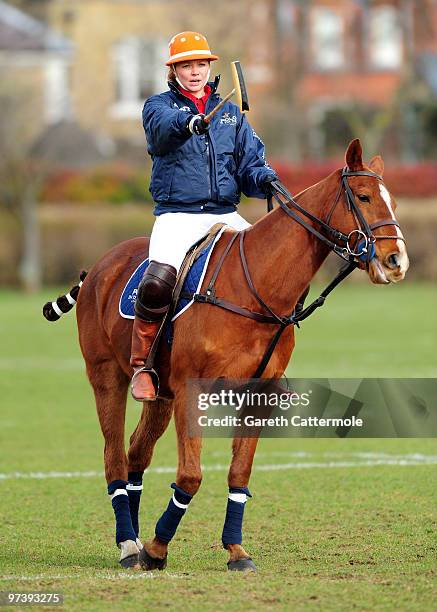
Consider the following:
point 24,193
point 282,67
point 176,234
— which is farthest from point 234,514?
point 282,67

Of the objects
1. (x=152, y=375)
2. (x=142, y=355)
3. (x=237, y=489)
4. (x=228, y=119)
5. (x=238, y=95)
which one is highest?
(x=238, y=95)

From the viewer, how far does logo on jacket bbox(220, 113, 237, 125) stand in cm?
807

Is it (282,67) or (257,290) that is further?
(282,67)

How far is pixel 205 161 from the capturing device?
26.3ft

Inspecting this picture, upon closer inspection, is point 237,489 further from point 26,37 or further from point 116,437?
point 26,37

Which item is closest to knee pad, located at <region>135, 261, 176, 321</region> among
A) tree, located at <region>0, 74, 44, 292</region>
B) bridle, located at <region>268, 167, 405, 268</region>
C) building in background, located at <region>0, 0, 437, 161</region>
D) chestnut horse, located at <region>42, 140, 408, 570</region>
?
chestnut horse, located at <region>42, 140, 408, 570</region>

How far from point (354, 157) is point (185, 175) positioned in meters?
1.01

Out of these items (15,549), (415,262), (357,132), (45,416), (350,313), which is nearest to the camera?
(15,549)

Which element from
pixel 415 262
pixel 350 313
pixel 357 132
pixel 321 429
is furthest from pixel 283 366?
pixel 357 132

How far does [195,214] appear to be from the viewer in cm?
809

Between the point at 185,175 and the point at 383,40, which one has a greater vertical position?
the point at 185,175

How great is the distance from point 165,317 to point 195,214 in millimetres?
628

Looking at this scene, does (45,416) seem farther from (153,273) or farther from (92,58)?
(92,58)

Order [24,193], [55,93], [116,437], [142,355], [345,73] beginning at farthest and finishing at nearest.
Result: 1. [345,73]
2. [55,93]
3. [24,193]
4. [116,437]
5. [142,355]
